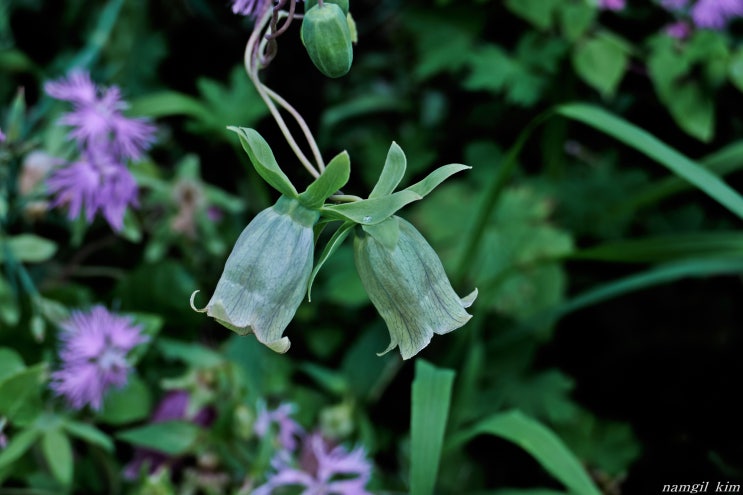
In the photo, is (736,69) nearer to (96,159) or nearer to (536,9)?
(536,9)

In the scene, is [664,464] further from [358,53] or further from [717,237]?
[358,53]

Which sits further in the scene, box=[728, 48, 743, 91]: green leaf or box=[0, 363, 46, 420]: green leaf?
box=[728, 48, 743, 91]: green leaf

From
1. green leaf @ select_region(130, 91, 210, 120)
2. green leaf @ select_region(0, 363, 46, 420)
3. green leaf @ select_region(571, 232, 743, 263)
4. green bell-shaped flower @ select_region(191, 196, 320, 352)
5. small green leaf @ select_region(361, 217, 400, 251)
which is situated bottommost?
green leaf @ select_region(0, 363, 46, 420)

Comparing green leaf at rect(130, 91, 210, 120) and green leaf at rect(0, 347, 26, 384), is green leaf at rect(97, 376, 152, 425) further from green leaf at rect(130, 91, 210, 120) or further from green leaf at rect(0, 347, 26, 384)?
green leaf at rect(130, 91, 210, 120)

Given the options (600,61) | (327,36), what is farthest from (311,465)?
(600,61)

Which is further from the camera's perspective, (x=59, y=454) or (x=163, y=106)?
(x=163, y=106)

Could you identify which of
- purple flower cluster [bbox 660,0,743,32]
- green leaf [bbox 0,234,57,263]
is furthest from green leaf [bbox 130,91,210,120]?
purple flower cluster [bbox 660,0,743,32]

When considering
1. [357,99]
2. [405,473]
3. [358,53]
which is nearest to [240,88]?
[357,99]

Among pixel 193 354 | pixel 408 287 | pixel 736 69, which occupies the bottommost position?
pixel 193 354
